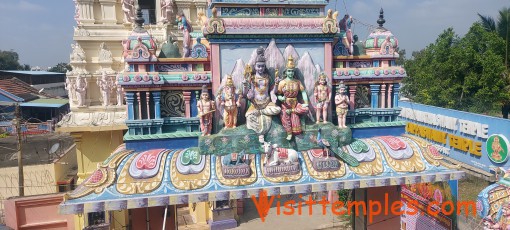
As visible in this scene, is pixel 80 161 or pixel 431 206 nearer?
pixel 431 206

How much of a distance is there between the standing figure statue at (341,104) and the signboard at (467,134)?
8764 millimetres

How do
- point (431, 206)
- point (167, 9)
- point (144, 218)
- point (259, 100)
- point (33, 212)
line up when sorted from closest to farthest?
point (259, 100), point (144, 218), point (33, 212), point (431, 206), point (167, 9)

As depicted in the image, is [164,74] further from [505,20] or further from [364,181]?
[505,20]

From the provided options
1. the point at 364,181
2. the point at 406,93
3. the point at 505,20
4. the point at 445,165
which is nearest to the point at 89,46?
the point at 364,181

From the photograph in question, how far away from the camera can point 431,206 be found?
1189 centimetres

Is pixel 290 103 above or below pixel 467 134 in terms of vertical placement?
above

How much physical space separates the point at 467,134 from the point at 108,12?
16.4 metres

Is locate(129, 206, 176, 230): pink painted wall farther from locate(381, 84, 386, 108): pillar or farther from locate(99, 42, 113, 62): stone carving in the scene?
locate(99, 42, 113, 62): stone carving

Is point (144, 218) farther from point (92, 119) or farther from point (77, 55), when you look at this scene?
point (77, 55)

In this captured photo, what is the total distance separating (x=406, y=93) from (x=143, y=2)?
25220 millimetres

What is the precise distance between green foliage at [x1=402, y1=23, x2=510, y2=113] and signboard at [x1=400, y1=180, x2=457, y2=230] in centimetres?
967

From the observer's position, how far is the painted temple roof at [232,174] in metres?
7.59

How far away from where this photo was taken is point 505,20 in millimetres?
Answer: 21344

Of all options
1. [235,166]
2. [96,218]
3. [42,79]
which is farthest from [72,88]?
[42,79]
